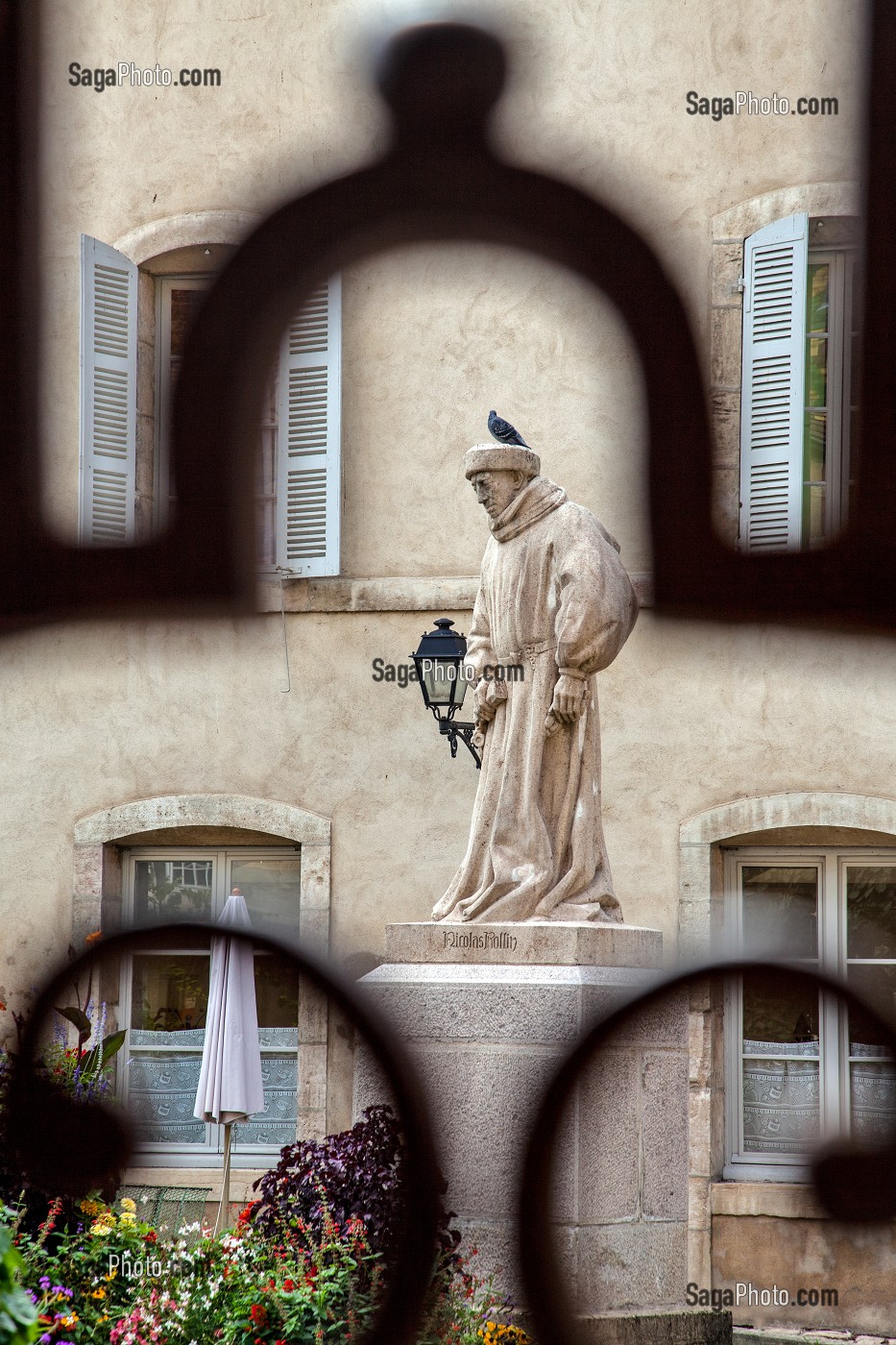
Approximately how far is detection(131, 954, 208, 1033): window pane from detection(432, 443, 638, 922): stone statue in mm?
3150

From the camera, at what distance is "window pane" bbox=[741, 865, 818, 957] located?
7.67 metres

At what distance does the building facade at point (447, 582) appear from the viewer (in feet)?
25.0

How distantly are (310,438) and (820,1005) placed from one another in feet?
9.66

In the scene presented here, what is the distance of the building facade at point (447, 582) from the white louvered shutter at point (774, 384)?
0.5 inches

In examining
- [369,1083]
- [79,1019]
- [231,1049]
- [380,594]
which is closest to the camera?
[369,1083]

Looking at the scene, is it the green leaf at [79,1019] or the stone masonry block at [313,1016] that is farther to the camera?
the stone masonry block at [313,1016]

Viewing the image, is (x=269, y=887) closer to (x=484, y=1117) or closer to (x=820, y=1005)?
(x=820, y=1005)

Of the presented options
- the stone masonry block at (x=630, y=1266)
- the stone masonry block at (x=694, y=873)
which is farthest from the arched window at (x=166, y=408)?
the stone masonry block at (x=630, y=1266)

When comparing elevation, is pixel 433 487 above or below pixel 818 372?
below

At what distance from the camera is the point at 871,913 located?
763 cm

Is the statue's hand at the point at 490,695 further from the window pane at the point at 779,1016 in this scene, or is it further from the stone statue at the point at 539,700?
the window pane at the point at 779,1016

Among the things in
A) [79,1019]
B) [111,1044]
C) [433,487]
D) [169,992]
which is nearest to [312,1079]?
[169,992]

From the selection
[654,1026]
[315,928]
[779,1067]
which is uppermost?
[315,928]

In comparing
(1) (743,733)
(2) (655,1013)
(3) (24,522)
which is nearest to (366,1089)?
(2) (655,1013)
